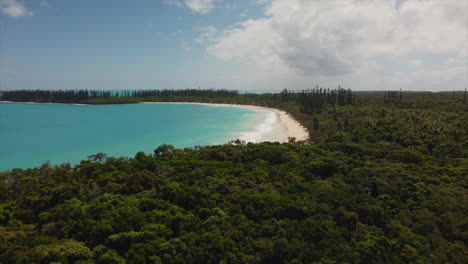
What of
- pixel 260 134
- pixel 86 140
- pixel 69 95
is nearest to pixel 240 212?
pixel 260 134

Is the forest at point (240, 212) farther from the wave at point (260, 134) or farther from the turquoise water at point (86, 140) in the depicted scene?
the wave at point (260, 134)

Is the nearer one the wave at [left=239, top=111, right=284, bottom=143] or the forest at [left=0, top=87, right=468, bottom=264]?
the forest at [left=0, top=87, right=468, bottom=264]

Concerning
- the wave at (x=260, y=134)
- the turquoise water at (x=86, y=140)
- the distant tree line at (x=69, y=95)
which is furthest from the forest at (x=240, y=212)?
the distant tree line at (x=69, y=95)

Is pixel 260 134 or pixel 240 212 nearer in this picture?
pixel 240 212

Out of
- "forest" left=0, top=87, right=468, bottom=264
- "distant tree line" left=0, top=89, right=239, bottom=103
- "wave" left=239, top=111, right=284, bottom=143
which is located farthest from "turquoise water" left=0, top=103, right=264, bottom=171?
"distant tree line" left=0, top=89, right=239, bottom=103

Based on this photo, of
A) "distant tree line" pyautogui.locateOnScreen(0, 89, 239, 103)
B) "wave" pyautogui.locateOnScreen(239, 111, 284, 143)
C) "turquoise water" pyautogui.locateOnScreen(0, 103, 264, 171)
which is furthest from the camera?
"distant tree line" pyautogui.locateOnScreen(0, 89, 239, 103)

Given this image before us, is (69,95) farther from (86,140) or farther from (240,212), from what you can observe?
(240,212)

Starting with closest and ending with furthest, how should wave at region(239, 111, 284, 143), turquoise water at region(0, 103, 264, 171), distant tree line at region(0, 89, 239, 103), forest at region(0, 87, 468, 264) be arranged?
forest at region(0, 87, 468, 264) → turquoise water at region(0, 103, 264, 171) → wave at region(239, 111, 284, 143) → distant tree line at region(0, 89, 239, 103)

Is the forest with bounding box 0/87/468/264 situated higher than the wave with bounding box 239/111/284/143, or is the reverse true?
the wave with bounding box 239/111/284/143

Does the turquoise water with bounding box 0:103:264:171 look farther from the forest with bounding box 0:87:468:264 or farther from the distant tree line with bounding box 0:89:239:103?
the distant tree line with bounding box 0:89:239:103

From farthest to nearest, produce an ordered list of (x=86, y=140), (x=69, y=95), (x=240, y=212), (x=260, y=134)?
(x=69, y=95) < (x=260, y=134) < (x=86, y=140) < (x=240, y=212)
